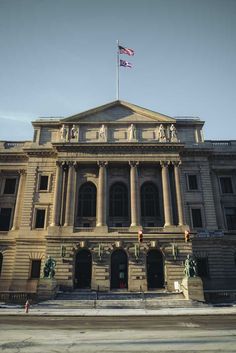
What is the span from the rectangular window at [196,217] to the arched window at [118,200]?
873 cm

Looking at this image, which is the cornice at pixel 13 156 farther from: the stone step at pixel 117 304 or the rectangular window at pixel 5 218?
the stone step at pixel 117 304

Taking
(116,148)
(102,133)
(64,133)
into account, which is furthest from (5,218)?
(116,148)

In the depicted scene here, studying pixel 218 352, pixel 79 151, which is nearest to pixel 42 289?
pixel 79 151

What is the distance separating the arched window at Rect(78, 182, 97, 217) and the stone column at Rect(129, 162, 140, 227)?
4992mm

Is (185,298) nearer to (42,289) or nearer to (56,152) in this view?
(42,289)

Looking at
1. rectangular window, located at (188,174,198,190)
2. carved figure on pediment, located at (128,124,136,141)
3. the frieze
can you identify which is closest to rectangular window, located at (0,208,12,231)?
the frieze

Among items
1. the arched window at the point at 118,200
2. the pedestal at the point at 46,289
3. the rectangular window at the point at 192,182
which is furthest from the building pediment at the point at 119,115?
the pedestal at the point at 46,289

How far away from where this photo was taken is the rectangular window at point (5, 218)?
3447 centimetres

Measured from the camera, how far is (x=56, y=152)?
35969mm

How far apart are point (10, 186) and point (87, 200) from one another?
11485 mm

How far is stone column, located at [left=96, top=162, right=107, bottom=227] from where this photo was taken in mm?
31672

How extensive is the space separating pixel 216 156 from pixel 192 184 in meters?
5.97

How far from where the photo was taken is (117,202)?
34.4 m

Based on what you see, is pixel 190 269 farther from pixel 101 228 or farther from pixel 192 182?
pixel 192 182
